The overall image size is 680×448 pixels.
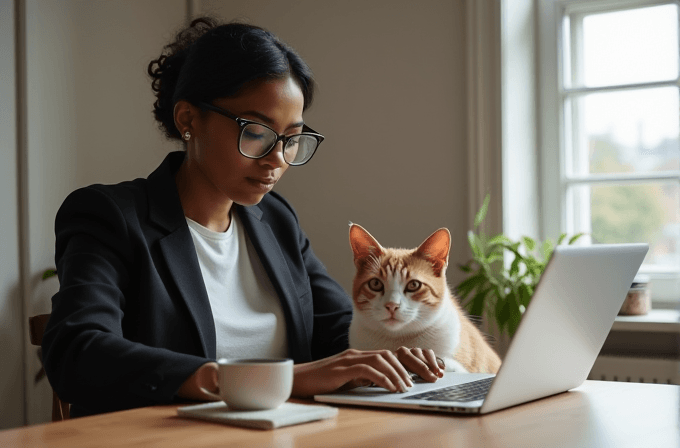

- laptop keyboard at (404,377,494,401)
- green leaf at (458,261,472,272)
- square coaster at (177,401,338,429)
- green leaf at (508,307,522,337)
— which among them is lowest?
green leaf at (508,307,522,337)

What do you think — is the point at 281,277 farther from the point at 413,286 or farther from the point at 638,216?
the point at 638,216

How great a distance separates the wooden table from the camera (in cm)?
70

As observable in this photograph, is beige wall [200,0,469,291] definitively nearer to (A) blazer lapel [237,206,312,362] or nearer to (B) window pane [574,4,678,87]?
(B) window pane [574,4,678,87]

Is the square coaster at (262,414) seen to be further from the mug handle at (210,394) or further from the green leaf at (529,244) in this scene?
the green leaf at (529,244)

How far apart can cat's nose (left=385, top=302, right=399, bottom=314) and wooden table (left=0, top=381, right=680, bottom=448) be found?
296 millimetres

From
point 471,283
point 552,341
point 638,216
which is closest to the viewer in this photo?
point 552,341

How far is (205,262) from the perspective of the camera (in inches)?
55.4

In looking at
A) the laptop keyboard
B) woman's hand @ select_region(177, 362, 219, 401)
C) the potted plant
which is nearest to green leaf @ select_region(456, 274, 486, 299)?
the potted plant

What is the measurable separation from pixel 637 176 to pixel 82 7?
2154 millimetres

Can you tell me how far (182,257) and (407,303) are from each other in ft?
1.40

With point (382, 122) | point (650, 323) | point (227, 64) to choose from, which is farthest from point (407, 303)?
point (382, 122)

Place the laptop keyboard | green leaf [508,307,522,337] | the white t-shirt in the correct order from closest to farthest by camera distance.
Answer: the laptop keyboard → the white t-shirt → green leaf [508,307,522,337]

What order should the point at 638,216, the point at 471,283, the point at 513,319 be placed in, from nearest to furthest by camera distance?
the point at 513,319
the point at 471,283
the point at 638,216

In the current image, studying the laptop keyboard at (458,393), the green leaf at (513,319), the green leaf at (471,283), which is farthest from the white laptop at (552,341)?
the green leaf at (471,283)
